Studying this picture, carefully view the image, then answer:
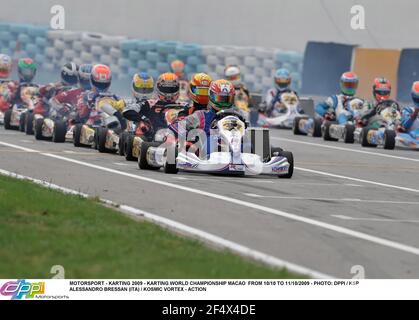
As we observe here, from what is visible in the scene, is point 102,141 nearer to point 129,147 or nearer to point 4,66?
point 129,147

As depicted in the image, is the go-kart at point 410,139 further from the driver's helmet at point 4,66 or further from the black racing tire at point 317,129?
the driver's helmet at point 4,66

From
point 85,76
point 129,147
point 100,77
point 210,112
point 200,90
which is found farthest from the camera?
point 85,76

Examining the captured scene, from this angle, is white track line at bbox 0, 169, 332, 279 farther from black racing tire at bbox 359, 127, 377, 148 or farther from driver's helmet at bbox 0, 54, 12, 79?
driver's helmet at bbox 0, 54, 12, 79

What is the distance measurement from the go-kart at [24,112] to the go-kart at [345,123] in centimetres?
541

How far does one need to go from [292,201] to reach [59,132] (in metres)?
8.30

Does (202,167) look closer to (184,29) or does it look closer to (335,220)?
(335,220)

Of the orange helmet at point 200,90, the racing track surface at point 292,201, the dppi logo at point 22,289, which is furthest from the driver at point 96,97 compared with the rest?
the dppi logo at point 22,289

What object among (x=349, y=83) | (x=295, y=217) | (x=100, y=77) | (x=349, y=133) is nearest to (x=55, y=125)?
(x=100, y=77)

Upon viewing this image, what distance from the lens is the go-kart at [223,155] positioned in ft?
47.9

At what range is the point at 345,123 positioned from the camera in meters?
24.1

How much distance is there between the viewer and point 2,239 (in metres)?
8.59

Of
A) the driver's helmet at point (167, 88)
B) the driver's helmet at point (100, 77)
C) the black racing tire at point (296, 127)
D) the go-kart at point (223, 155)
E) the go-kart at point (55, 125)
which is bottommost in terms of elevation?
the black racing tire at point (296, 127)

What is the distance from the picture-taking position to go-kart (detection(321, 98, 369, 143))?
76.2ft
